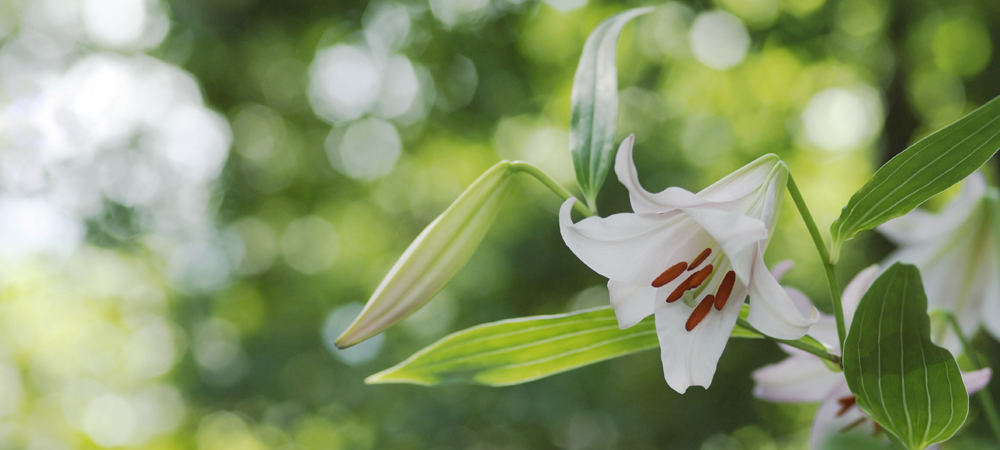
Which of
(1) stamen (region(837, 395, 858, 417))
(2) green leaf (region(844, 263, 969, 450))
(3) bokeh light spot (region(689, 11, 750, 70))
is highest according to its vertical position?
(2) green leaf (region(844, 263, 969, 450))

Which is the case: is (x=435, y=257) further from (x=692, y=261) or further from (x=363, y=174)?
(x=363, y=174)

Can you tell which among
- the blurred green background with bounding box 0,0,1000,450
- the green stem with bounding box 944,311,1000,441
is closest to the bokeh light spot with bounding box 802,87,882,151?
the blurred green background with bounding box 0,0,1000,450

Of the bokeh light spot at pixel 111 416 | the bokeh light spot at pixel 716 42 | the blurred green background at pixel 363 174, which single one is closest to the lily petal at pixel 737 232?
the blurred green background at pixel 363 174

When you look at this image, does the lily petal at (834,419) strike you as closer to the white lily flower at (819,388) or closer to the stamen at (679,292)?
the white lily flower at (819,388)

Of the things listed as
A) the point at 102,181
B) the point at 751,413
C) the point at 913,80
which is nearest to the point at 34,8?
the point at 102,181

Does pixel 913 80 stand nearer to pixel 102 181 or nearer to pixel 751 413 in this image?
pixel 751 413

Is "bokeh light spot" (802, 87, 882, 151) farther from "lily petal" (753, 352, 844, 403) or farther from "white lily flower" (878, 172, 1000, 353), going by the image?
"lily petal" (753, 352, 844, 403)

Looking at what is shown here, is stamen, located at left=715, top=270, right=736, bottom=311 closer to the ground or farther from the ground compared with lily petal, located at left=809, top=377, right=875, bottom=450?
farther from the ground
